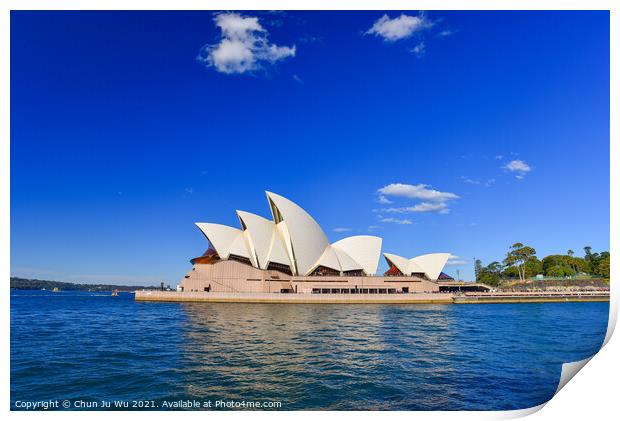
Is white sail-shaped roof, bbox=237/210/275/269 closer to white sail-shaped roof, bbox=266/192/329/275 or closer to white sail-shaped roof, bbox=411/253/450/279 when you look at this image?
white sail-shaped roof, bbox=266/192/329/275

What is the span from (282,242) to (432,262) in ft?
66.6

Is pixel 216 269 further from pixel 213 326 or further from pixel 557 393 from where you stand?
pixel 557 393

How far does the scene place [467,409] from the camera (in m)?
6.33

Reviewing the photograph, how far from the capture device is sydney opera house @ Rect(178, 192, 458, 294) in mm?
35781

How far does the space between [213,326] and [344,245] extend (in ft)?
88.1

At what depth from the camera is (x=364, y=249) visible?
42438 millimetres

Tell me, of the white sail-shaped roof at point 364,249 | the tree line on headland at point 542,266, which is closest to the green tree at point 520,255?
the tree line on headland at point 542,266

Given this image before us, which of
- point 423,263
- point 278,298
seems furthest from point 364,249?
point 278,298

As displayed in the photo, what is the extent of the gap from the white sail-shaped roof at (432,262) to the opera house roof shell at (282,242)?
9.25 metres

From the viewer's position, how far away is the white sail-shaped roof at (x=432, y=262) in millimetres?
45094

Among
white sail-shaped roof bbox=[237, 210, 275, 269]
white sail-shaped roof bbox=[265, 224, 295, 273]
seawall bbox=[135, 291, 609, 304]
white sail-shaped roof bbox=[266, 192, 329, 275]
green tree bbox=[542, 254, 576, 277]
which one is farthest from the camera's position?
green tree bbox=[542, 254, 576, 277]

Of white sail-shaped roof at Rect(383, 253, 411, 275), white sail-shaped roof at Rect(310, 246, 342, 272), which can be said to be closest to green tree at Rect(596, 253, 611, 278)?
white sail-shaped roof at Rect(383, 253, 411, 275)

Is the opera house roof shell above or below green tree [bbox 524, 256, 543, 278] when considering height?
above

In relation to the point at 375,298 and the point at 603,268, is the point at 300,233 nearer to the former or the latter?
the point at 375,298
